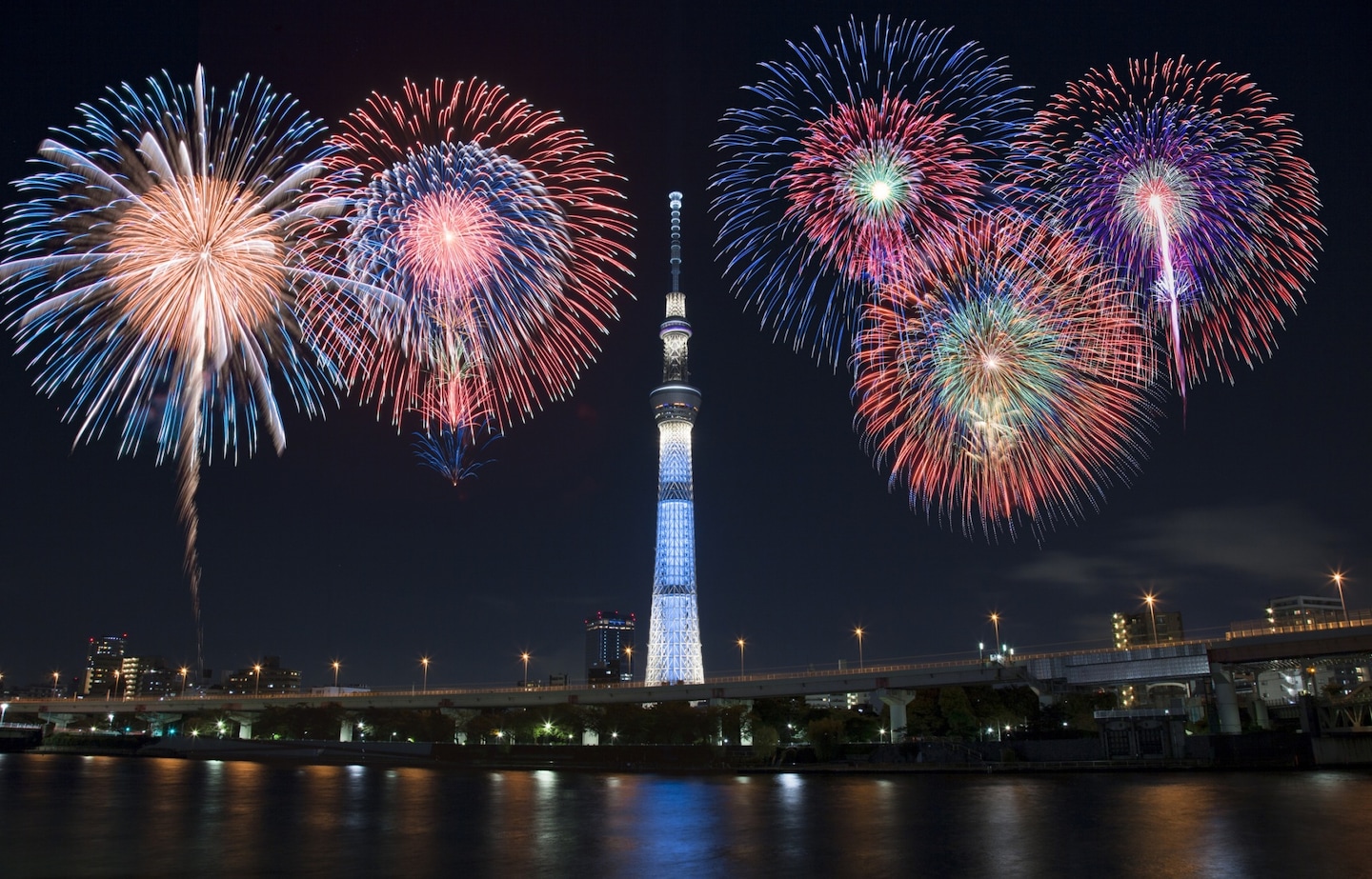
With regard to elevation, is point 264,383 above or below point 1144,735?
Result: above

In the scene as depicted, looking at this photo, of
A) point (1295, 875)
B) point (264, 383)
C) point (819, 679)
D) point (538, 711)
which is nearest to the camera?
point (1295, 875)

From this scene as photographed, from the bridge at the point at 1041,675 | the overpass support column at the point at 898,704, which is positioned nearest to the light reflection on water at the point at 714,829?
the bridge at the point at 1041,675

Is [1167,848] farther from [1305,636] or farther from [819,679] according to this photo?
[819,679]

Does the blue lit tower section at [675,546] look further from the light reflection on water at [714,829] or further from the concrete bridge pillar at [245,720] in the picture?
the light reflection on water at [714,829]

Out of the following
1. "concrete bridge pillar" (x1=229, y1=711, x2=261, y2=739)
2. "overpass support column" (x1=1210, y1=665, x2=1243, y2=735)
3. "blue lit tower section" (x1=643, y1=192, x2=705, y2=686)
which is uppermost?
"blue lit tower section" (x1=643, y1=192, x2=705, y2=686)

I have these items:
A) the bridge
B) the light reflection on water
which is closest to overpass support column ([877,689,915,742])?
the bridge

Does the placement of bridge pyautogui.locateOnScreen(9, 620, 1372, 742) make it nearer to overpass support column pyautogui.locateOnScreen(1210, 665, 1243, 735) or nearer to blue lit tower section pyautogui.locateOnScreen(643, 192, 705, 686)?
overpass support column pyautogui.locateOnScreen(1210, 665, 1243, 735)

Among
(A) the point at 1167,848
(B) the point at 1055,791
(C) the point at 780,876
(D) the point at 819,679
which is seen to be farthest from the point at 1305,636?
(C) the point at 780,876
